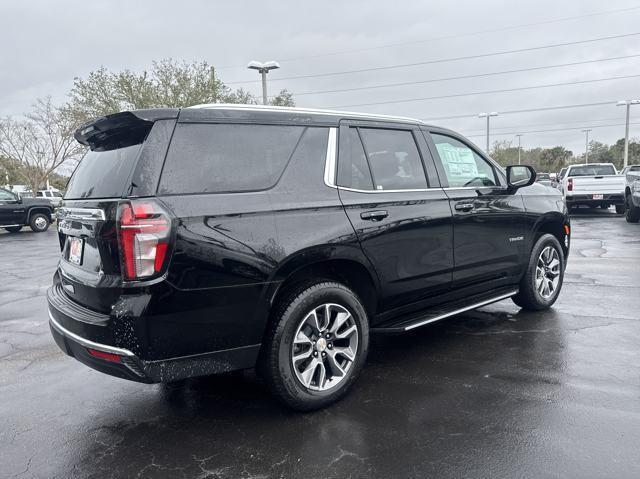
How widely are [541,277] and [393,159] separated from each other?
2.50 m

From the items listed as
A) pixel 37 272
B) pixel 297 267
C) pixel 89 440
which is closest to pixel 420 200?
pixel 297 267

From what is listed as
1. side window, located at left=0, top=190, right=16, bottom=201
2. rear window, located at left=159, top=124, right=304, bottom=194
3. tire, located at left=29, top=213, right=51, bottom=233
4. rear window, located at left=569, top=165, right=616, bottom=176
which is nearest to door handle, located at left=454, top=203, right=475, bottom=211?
rear window, located at left=159, top=124, right=304, bottom=194

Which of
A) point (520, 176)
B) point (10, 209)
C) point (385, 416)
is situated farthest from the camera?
point (10, 209)

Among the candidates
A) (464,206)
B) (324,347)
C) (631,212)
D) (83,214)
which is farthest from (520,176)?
(631,212)

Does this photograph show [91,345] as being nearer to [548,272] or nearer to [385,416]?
[385,416]

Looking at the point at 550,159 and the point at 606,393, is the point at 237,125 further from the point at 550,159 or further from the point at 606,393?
the point at 550,159

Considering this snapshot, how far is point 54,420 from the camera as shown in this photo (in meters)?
3.23

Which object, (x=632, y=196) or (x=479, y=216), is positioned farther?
(x=632, y=196)

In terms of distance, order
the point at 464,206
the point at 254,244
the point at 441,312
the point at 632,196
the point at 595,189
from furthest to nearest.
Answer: the point at 595,189
the point at 632,196
the point at 464,206
the point at 441,312
the point at 254,244

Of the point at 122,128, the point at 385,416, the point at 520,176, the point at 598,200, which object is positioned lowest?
the point at 385,416

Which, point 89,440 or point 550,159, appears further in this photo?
point 550,159

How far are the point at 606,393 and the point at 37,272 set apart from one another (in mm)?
9167

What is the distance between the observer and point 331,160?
342 cm

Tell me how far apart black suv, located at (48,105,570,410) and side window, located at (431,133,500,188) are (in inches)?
5.8
